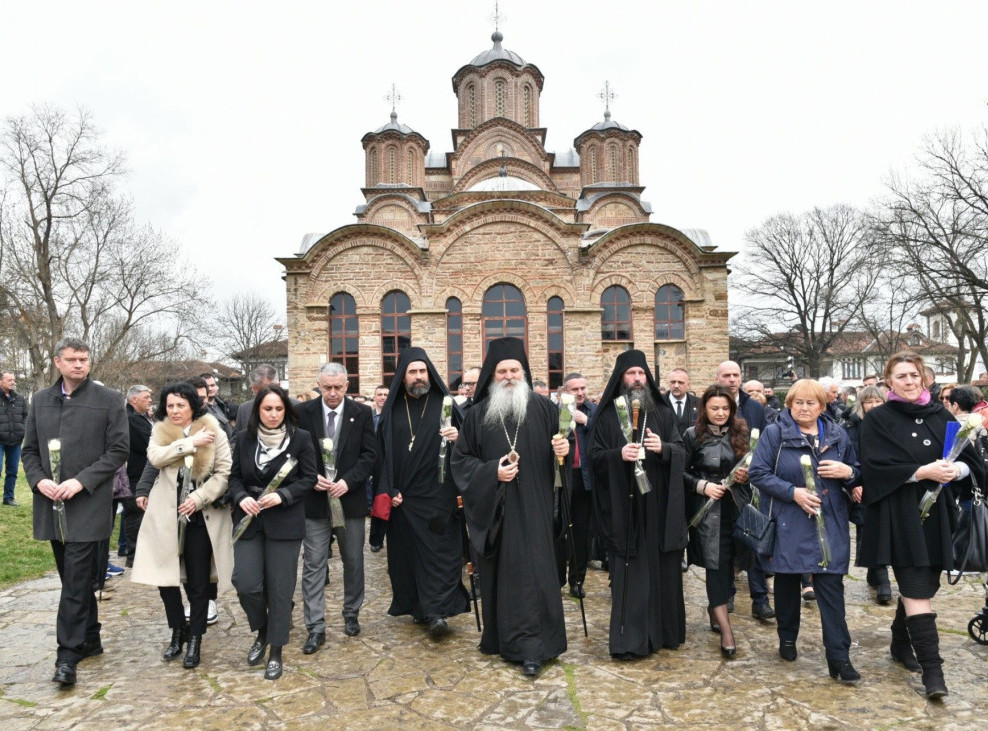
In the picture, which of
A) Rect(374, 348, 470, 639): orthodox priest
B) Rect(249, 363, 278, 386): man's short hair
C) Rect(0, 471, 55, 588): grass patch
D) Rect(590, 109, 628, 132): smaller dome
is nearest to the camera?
Rect(374, 348, 470, 639): orthodox priest

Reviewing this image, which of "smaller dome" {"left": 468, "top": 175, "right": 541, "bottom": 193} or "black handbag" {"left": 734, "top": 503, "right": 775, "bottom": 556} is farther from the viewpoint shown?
"smaller dome" {"left": 468, "top": 175, "right": 541, "bottom": 193}

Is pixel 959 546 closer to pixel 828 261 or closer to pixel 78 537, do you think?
pixel 78 537

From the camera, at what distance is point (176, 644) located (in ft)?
14.8

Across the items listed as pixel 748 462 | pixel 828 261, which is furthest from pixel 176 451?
pixel 828 261

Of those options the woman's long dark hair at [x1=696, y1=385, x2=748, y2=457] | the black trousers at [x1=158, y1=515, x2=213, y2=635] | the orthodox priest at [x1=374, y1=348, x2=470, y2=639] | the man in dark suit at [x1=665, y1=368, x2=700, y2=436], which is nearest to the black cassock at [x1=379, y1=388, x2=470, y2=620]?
the orthodox priest at [x1=374, y1=348, x2=470, y2=639]

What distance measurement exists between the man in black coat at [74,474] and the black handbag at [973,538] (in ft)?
17.3

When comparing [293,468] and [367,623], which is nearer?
[293,468]

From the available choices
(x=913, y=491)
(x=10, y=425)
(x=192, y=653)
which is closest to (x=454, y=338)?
(x=10, y=425)

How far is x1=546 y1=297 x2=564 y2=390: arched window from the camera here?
66.9ft

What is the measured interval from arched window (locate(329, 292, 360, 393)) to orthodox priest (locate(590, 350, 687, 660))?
16522mm

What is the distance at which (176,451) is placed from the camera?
13.9ft

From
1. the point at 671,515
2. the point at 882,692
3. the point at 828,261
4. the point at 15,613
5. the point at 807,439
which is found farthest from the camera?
the point at 828,261

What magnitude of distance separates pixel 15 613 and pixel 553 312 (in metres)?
16.5

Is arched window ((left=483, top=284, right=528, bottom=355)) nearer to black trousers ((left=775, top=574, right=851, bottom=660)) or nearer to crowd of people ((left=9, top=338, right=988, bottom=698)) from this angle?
crowd of people ((left=9, top=338, right=988, bottom=698))
